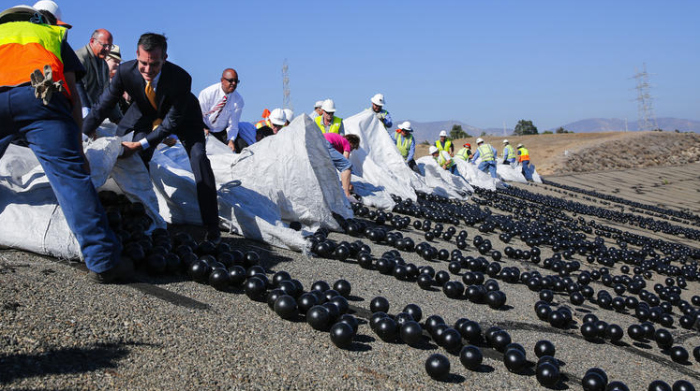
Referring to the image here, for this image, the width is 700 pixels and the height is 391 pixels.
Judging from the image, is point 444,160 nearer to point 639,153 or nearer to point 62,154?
point 62,154

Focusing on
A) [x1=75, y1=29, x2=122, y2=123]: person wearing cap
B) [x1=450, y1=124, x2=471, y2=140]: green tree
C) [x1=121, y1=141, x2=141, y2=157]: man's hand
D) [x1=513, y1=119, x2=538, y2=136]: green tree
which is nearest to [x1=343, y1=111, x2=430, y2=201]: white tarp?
[x1=75, y1=29, x2=122, y2=123]: person wearing cap

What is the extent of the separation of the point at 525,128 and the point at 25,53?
2744 inches

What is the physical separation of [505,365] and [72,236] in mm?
3360

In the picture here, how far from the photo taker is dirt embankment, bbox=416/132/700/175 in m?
37.6

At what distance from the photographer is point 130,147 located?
4867 mm

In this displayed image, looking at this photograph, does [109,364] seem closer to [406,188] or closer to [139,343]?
[139,343]

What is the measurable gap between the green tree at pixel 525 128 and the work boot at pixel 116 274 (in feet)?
224

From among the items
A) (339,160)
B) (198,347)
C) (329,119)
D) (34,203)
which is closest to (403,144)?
(329,119)

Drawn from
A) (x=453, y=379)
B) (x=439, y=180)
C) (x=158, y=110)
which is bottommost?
(x=453, y=379)

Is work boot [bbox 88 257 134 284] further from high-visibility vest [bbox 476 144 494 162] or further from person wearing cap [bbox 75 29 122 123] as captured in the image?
high-visibility vest [bbox 476 144 494 162]

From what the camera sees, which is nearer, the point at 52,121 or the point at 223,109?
the point at 52,121

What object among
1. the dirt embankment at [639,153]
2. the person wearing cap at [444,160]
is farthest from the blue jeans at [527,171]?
the dirt embankment at [639,153]

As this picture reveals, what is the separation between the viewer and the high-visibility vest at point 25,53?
138 inches

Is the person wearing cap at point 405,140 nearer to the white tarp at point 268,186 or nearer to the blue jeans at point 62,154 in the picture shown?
the white tarp at point 268,186
